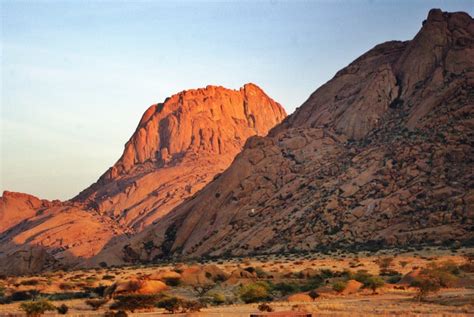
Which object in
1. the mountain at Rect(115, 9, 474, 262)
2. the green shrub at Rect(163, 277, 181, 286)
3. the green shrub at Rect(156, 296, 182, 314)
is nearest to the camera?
the green shrub at Rect(156, 296, 182, 314)

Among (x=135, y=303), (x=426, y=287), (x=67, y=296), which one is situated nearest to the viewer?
(x=426, y=287)

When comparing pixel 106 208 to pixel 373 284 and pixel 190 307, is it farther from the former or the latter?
pixel 190 307

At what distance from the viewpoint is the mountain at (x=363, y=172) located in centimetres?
7962

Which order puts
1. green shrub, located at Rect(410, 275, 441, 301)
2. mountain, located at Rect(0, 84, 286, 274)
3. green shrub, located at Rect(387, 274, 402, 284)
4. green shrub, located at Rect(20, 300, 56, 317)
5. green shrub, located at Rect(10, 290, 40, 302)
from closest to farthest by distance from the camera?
green shrub, located at Rect(20, 300, 56, 317)
green shrub, located at Rect(410, 275, 441, 301)
green shrub, located at Rect(387, 274, 402, 284)
green shrub, located at Rect(10, 290, 40, 302)
mountain, located at Rect(0, 84, 286, 274)

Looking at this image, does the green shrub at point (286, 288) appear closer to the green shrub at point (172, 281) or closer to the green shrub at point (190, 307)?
the green shrub at point (172, 281)

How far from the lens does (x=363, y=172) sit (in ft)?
298

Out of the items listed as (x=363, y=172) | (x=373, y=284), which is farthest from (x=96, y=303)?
(x=363, y=172)

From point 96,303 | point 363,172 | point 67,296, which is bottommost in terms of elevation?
point 96,303

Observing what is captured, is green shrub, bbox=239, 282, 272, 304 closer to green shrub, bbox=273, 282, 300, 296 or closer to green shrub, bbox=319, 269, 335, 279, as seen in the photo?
green shrub, bbox=273, 282, 300, 296

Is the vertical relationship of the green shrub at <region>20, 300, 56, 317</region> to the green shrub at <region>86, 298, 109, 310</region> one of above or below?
above

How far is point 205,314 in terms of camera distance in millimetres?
30328

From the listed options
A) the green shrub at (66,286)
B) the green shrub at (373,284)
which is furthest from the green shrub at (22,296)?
the green shrub at (373,284)

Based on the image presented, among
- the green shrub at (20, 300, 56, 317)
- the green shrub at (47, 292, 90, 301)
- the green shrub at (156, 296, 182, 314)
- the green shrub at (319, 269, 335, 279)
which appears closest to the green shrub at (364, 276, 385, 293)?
the green shrub at (319, 269, 335, 279)

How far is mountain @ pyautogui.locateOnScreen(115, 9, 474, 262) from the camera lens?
7962 cm
